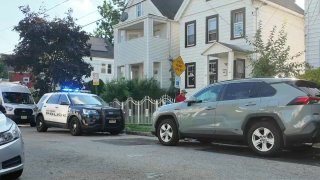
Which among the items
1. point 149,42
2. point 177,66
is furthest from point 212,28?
point 177,66

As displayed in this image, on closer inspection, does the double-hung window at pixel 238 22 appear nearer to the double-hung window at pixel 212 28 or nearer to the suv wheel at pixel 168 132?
the double-hung window at pixel 212 28

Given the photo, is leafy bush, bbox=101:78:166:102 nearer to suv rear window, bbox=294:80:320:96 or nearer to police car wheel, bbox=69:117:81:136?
police car wheel, bbox=69:117:81:136

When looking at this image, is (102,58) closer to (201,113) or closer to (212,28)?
(212,28)

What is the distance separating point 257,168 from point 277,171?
0.42 metres

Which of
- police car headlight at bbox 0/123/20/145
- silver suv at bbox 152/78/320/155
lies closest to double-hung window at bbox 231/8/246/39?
silver suv at bbox 152/78/320/155

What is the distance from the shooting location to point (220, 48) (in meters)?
24.5

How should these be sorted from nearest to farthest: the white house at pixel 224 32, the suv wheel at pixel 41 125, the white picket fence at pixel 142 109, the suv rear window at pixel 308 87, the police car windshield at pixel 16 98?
the suv rear window at pixel 308 87
the suv wheel at pixel 41 125
the white picket fence at pixel 142 109
the police car windshield at pixel 16 98
the white house at pixel 224 32

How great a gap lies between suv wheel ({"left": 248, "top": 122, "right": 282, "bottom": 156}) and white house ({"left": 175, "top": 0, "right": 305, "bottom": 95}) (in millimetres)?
13120

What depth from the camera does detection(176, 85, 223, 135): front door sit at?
36.7 feet

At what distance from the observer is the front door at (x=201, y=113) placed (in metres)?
11.2

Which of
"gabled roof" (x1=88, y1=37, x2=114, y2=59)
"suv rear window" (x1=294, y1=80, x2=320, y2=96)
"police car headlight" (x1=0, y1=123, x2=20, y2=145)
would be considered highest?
"gabled roof" (x1=88, y1=37, x2=114, y2=59)

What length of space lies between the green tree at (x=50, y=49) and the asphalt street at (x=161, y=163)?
16.8 metres

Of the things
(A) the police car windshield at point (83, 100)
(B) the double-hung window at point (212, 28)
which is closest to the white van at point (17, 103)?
(A) the police car windshield at point (83, 100)

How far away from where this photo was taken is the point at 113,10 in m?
55.6
